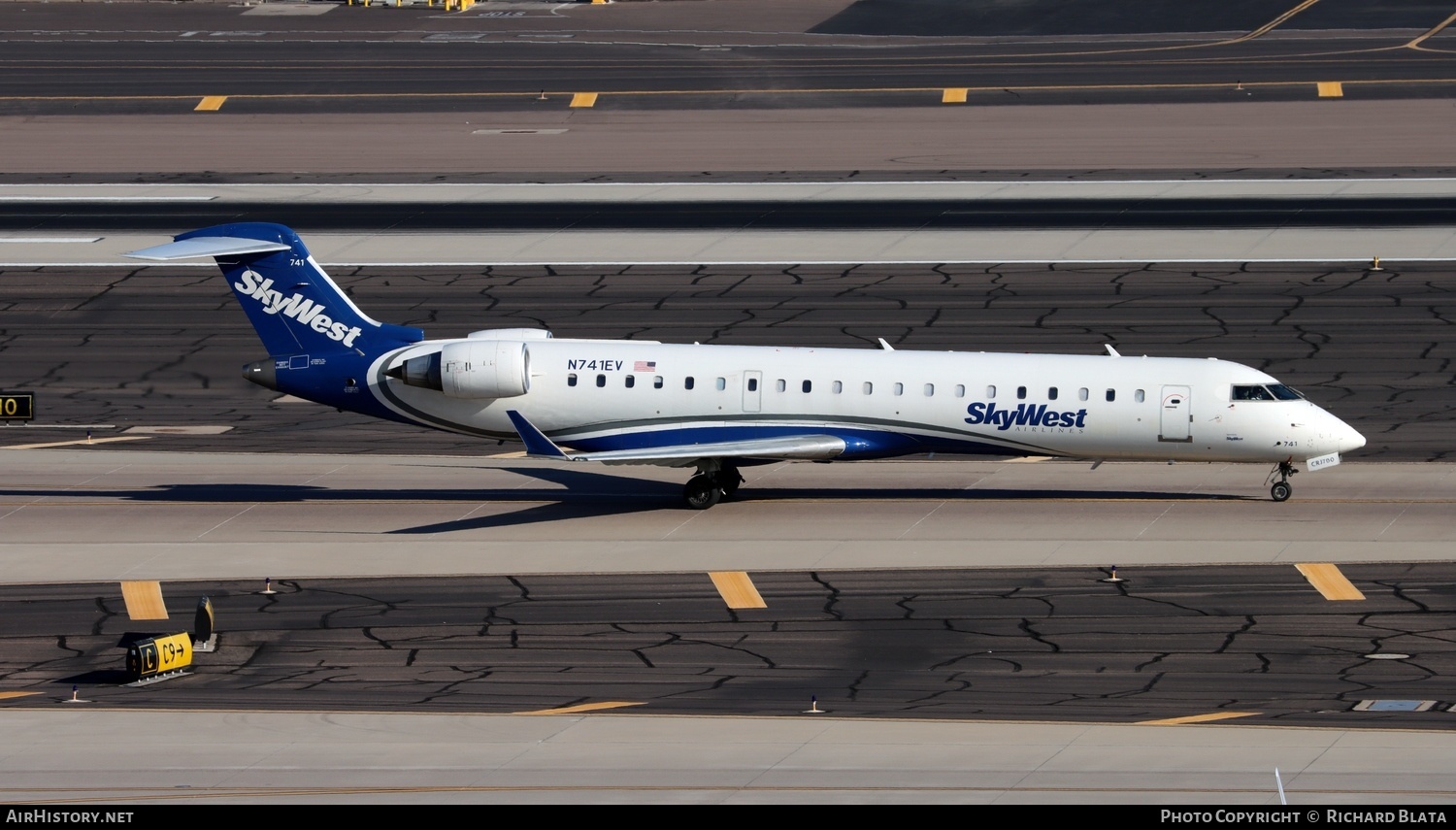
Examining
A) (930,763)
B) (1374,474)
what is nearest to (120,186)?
(1374,474)

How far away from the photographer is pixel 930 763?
83.1ft

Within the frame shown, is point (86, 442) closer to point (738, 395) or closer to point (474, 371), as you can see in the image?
point (474, 371)

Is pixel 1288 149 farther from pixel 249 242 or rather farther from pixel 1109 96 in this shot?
pixel 249 242

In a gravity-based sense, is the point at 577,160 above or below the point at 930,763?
above

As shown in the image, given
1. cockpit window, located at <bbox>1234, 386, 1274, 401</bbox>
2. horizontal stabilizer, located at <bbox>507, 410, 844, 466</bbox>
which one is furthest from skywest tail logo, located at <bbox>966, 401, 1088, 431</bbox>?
cockpit window, located at <bbox>1234, 386, 1274, 401</bbox>

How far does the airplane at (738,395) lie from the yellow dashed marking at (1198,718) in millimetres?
11099

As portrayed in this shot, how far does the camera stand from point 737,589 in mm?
34094

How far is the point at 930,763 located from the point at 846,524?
13.0 m

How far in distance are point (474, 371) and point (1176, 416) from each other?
1315cm

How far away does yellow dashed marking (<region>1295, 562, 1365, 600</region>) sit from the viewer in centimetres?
3295

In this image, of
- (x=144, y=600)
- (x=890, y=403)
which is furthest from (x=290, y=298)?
(x=890, y=403)

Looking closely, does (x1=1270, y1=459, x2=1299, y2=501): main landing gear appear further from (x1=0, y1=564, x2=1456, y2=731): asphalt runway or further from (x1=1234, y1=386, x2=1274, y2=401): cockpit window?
(x1=0, y1=564, x2=1456, y2=731): asphalt runway

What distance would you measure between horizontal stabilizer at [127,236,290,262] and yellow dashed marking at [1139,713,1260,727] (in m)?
20.6

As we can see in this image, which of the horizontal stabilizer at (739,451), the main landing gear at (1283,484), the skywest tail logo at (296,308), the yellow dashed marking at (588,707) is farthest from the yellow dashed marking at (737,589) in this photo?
the main landing gear at (1283,484)
